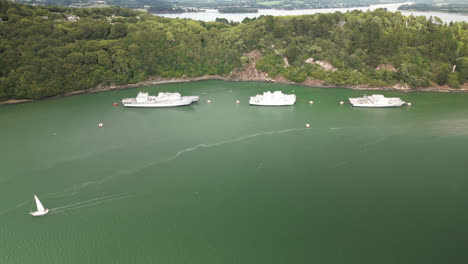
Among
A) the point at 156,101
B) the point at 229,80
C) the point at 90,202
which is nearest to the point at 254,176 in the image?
the point at 90,202

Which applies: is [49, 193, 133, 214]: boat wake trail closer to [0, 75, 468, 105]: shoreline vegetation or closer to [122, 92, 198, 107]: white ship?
[122, 92, 198, 107]: white ship

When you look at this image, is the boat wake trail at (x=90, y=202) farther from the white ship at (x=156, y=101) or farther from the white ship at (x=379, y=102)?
the white ship at (x=379, y=102)

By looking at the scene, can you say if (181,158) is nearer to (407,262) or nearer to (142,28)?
(407,262)

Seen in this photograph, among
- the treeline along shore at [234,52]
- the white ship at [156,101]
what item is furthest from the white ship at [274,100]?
the treeline along shore at [234,52]

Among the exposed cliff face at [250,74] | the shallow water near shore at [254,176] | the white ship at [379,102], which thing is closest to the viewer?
the shallow water near shore at [254,176]

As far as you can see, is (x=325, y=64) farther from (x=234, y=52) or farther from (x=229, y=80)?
(x=229, y=80)

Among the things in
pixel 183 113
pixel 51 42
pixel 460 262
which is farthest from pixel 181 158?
pixel 51 42
